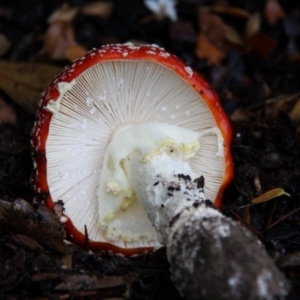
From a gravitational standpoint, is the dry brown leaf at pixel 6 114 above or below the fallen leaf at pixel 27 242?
above

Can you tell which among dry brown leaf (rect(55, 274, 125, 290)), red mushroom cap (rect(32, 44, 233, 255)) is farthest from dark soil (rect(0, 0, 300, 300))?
red mushroom cap (rect(32, 44, 233, 255))

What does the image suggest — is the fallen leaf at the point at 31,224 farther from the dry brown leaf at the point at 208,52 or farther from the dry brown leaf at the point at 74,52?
the dry brown leaf at the point at 208,52

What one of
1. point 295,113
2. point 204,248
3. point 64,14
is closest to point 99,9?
point 64,14

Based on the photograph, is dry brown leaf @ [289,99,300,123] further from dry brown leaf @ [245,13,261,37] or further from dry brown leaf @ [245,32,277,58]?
dry brown leaf @ [245,13,261,37]

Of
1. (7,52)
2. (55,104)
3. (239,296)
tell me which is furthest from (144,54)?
(7,52)

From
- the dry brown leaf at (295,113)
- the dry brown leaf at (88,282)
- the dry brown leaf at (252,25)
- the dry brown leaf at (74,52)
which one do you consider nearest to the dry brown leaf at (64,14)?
the dry brown leaf at (74,52)

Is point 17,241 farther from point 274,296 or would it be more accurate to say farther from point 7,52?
point 7,52

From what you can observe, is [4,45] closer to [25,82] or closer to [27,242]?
[25,82]
